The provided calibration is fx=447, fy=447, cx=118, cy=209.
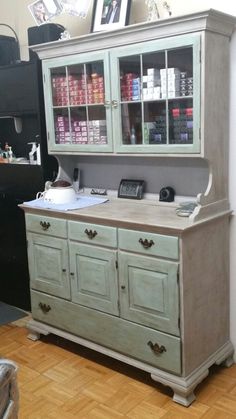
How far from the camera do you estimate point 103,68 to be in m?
2.44

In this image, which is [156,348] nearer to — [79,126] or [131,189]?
[131,189]

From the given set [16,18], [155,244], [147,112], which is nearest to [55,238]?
[155,244]

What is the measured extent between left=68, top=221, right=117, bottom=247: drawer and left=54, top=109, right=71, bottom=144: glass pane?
554 mm

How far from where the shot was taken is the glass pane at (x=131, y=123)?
2381 mm

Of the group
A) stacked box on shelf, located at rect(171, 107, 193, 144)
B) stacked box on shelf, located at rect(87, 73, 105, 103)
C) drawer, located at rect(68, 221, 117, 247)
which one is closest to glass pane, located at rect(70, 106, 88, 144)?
stacked box on shelf, located at rect(87, 73, 105, 103)

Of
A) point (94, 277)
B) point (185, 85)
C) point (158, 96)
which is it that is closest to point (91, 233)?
point (94, 277)

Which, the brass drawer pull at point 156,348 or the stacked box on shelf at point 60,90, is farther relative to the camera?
the stacked box on shelf at point 60,90

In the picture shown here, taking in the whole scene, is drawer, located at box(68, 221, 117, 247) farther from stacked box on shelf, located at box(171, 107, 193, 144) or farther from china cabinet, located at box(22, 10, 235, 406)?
stacked box on shelf, located at box(171, 107, 193, 144)

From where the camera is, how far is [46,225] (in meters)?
2.68

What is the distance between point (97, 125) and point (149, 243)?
802 mm

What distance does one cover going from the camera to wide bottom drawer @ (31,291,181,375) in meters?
2.21

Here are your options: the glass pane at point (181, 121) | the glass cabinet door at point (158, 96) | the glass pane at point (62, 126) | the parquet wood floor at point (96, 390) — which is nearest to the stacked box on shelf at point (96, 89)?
the glass cabinet door at point (158, 96)

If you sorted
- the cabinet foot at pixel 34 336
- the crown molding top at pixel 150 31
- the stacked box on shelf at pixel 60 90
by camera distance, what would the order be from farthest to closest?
the cabinet foot at pixel 34 336 → the stacked box on shelf at pixel 60 90 → the crown molding top at pixel 150 31

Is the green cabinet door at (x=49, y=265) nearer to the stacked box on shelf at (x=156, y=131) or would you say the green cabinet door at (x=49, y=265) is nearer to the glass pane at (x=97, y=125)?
the glass pane at (x=97, y=125)
